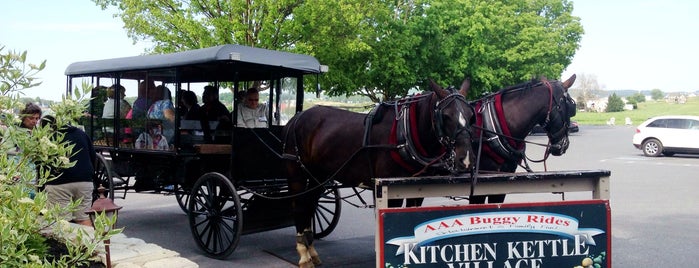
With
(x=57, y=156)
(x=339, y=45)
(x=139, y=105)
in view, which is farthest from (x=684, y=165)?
(x=57, y=156)

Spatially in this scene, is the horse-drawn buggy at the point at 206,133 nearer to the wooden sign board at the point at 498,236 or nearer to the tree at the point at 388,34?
the wooden sign board at the point at 498,236

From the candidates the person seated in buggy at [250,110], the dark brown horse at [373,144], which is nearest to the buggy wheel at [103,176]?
the person seated in buggy at [250,110]

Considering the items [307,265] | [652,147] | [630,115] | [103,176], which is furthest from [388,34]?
[630,115]

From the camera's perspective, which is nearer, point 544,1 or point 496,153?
point 496,153

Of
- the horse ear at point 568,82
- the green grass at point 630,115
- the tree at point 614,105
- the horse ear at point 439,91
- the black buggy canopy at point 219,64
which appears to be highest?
the tree at point 614,105

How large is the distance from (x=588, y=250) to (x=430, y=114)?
1.74 meters

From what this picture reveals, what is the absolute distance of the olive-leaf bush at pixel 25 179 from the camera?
313cm

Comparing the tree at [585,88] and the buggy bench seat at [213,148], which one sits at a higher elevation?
the tree at [585,88]

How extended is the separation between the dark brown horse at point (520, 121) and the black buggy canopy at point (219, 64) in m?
2.66

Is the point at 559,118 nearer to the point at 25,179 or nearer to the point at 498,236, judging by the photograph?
the point at 498,236

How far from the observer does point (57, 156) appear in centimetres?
370

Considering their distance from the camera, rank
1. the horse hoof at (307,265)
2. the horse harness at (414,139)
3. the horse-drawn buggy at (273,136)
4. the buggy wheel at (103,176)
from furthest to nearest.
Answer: the buggy wheel at (103,176), the horse hoof at (307,265), the horse-drawn buggy at (273,136), the horse harness at (414,139)

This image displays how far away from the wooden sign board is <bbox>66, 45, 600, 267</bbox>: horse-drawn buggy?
1.00 ft

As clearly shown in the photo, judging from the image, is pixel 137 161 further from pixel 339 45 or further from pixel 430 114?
pixel 339 45
